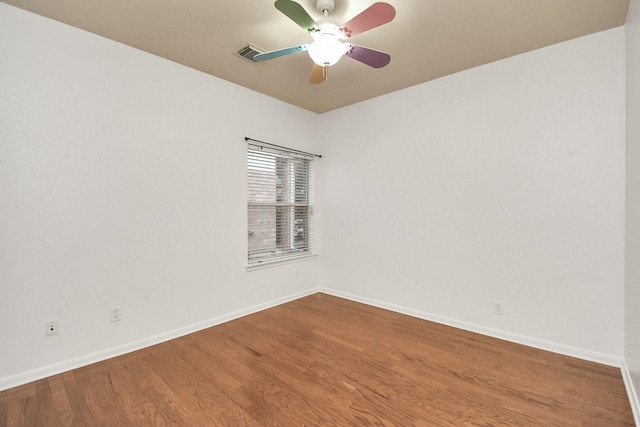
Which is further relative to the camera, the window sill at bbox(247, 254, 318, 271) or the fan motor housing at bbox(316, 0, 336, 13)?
the window sill at bbox(247, 254, 318, 271)

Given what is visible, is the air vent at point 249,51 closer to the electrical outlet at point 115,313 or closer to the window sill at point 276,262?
the window sill at point 276,262

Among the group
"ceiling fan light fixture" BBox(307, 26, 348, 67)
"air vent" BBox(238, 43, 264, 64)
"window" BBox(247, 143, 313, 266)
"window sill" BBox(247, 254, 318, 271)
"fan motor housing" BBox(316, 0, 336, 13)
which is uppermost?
"air vent" BBox(238, 43, 264, 64)

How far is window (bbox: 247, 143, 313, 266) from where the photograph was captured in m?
3.55

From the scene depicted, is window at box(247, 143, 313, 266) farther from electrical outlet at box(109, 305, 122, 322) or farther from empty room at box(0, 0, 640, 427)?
electrical outlet at box(109, 305, 122, 322)

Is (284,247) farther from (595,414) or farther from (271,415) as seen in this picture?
(595,414)

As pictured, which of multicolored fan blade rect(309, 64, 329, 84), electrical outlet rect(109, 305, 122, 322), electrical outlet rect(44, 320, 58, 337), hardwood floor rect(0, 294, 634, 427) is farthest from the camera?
electrical outlet rect(109, 305, 122, 322)

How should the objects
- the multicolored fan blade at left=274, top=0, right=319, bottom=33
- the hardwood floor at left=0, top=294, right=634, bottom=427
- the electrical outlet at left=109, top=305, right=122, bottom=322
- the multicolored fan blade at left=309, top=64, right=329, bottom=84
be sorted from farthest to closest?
the electrical outlet at left=109, top=305, right=122, bottom=322 < the multicolored fan blade at left=309, top=64, right=329, bottom=84 < the hardwood floor at left=0, top=294, right=634, bottom=427 < the multicolored fan blade at left=274, top=0, right=319, bottom=33

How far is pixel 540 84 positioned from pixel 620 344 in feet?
7.23

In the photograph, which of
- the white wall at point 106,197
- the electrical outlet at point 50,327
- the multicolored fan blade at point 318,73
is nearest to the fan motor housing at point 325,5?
the multicolored fan blade at point 318,73

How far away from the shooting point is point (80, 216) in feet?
7.52

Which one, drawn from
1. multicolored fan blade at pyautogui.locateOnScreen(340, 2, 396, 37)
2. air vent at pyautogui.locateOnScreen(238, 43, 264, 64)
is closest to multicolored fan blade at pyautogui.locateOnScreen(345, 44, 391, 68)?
multicolored fan blade at pyautogui.locateOnScreen(340, 2, 396, 37)

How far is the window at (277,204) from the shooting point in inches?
140

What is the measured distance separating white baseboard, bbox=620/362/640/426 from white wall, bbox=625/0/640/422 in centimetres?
2

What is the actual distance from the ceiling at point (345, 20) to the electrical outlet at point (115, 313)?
2248 mm
